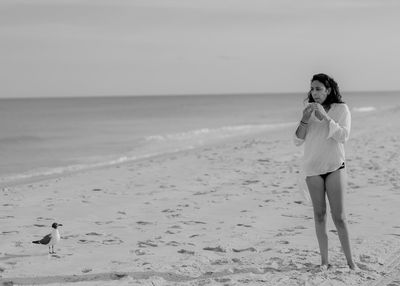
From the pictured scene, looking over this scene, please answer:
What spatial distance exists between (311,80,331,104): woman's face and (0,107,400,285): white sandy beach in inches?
64.4

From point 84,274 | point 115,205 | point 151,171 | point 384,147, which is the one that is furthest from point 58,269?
point 384,147

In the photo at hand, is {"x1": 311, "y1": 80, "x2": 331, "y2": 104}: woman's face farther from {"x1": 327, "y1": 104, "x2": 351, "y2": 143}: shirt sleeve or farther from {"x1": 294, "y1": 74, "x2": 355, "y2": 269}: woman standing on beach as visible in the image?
{"x1": 327, "y1": 104, "x2": 351, "y2": 143}: shirt sleeve

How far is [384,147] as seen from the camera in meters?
15.1

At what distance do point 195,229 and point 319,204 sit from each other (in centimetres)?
229

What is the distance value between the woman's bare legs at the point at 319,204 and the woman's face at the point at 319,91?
2.37 feet

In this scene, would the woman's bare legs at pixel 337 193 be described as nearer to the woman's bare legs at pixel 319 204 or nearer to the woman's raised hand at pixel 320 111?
the woman's bare legs at pixel 319 204

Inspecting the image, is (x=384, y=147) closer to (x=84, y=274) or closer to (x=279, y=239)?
(x=279, y=239)

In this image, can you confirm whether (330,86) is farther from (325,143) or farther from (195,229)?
(195,229)

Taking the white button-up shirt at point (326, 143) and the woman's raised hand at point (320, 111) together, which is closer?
the woman's raised hand at point (320, 111)

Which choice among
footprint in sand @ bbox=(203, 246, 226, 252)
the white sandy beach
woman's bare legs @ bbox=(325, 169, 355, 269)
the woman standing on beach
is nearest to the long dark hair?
the woman standing on beach

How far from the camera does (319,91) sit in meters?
4.95

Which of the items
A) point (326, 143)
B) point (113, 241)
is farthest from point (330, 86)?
point (113, 241)

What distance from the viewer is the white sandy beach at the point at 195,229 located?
520 cm

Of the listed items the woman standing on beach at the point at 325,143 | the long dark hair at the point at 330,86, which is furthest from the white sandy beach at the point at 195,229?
the long dark hair at the point at 330,86
